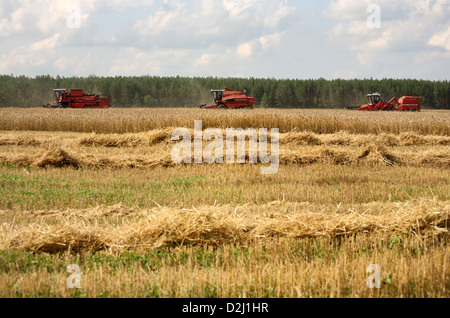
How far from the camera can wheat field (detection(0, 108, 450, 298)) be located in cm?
533

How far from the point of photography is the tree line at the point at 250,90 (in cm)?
7619

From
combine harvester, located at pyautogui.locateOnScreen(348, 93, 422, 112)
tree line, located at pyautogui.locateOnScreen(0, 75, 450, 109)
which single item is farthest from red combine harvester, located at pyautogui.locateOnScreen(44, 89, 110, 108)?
tree line, located at pyautogui.locateOnScreen(0, 75, 450, 109)

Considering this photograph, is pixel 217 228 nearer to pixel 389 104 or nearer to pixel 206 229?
pixel 206 229

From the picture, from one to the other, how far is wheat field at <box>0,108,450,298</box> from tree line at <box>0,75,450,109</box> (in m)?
61.6

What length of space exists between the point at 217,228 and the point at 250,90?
246ft

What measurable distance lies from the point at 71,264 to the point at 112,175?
7.31 meters

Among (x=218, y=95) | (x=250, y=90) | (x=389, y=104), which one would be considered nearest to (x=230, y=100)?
(x=218, y=95)

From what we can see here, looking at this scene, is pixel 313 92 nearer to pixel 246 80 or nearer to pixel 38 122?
pixel 246 80

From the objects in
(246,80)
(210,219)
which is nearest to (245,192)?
(210,219)

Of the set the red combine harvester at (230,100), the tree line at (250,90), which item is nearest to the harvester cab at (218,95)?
the red combine harvester at (230,100)

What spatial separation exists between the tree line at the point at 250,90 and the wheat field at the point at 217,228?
61.6m

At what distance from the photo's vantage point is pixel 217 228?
737 centimetres

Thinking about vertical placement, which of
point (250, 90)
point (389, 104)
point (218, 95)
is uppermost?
point (250, 90)

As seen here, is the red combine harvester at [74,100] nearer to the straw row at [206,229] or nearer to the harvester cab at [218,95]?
the harvester cab at [218,95]
